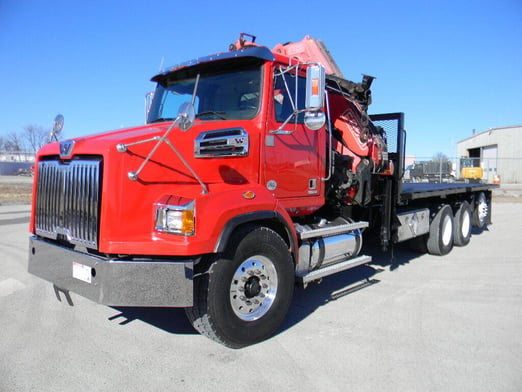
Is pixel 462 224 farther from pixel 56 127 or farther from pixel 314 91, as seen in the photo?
pixel 56 127

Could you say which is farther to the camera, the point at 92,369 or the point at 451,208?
the point at 451,208

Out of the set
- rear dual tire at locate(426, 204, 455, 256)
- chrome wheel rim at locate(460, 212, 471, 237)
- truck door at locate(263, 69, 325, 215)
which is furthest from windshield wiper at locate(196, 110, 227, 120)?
chrome wheel rim at locate(460, 212, 471, 237)

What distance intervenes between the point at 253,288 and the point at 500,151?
49736 mm

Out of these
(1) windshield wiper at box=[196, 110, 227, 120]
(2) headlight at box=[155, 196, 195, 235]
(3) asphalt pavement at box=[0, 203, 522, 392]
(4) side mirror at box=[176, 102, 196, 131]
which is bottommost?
(3) asphalt pavement at box=[0, 203, 522, 392]

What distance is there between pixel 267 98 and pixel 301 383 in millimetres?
2688

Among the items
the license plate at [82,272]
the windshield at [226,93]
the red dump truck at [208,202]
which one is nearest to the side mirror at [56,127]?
the red dump truck at [208,202]

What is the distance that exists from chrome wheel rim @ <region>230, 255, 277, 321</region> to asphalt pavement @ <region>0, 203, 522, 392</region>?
12.9 inches

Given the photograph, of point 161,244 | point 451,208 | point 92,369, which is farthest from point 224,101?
point 451,208

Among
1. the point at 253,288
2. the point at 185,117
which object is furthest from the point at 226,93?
the point at 253,288

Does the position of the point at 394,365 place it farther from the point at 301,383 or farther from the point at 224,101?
the point at 224,101

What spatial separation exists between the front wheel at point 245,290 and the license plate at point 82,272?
870 mm

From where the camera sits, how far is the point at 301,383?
3104 millimetres

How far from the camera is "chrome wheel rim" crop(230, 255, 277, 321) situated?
12.1 ft

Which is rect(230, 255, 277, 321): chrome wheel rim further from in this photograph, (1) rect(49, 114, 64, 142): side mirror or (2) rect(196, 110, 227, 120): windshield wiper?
(1) rect(49, 114, 64, 142): side mirror
